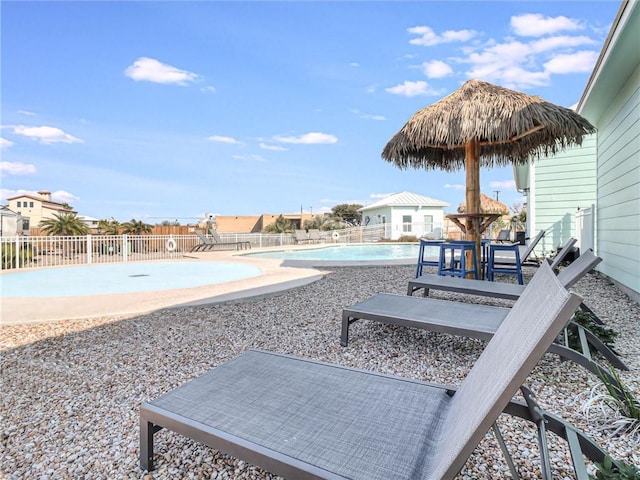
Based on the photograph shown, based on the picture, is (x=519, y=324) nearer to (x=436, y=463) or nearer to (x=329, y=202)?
(x=436, y=463)

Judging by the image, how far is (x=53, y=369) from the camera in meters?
2.83

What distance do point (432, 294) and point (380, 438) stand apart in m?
4.46

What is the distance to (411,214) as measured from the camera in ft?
86.4

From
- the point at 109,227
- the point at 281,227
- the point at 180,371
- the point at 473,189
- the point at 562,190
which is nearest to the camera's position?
the point at 180,371

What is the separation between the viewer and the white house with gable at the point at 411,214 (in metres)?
25.3

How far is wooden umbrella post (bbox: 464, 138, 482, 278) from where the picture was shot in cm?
658

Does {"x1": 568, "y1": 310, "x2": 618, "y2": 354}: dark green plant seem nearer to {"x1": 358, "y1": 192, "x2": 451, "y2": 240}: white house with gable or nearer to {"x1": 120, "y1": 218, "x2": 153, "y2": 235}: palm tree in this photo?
{"x1": 358, "y1": 192, "x2": 451, "y2": 240}: white house with gable

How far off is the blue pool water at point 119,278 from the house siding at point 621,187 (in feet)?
23.5

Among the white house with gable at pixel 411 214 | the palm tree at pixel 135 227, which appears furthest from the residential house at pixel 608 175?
the palm tree at pixel 135 227

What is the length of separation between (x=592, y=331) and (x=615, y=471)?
2.20 meters

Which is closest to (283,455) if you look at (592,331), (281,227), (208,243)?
(592,331)

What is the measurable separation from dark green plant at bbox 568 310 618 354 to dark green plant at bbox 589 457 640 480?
1718mm

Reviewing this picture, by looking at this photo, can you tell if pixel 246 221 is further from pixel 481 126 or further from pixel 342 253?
pixel 481 126

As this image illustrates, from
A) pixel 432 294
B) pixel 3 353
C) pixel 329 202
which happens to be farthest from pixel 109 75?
pixel 329 202
